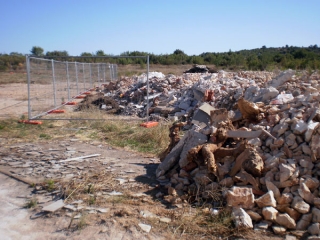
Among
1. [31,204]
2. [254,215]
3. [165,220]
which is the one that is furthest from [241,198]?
[31,204]

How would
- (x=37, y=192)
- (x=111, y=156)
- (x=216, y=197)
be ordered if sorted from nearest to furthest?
1. (x=216, y=197)
2. (x=37, y=192)
3. (x=111, y=156)

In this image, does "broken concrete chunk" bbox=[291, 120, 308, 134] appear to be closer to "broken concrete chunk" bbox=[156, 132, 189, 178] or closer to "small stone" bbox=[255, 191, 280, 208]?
"small stone" bbox=[255, 191, 280, 208]

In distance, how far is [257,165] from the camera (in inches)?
179

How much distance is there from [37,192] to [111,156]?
6.89ft

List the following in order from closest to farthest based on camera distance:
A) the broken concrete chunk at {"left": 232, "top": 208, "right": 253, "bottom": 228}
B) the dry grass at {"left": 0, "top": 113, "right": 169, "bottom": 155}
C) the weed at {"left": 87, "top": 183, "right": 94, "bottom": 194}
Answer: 1. the broken concrete chunk at {"left": 232, "top": 208, "right": 253, "bottom": 228}
2. the weed at {"left": 87, "top": 183, "right": 94, "bottom": 194}
3. the dry grass at {"left": 0, "top": 113, "right": 169, "bottom": 155}

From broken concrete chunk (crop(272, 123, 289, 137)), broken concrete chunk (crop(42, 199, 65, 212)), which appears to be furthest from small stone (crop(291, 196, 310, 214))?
broken concrete chunk (crop(42, 199, 65, 212))

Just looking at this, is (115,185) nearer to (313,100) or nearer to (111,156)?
(111,156)

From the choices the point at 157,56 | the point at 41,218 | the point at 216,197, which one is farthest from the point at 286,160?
the point at 157,56

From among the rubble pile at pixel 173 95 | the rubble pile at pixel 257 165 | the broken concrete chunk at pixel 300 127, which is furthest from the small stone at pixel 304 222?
the rubble pile at pixel 173 95

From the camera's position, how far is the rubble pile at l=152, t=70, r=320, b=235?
13.5 feet

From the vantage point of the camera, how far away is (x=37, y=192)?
512cm

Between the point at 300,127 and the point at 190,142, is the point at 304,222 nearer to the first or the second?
the point at 300,127

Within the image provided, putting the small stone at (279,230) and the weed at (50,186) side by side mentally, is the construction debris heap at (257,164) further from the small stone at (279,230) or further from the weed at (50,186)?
the weed at (50,186)

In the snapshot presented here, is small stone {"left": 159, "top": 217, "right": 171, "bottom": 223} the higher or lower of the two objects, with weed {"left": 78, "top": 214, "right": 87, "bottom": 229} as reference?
lower
